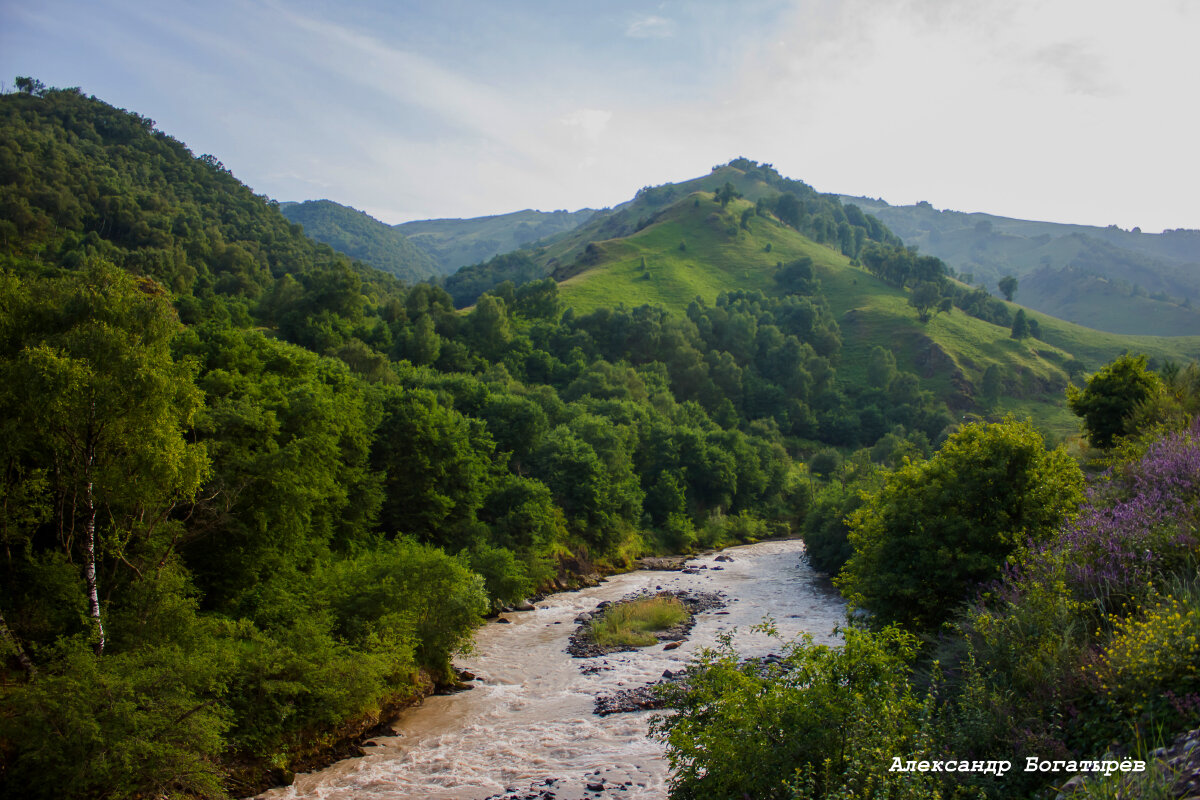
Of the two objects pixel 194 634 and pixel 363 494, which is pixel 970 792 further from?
pixel 363 494

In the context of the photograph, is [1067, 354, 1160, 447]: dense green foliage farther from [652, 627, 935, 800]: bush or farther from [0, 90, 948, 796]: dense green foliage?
[0, 90, 948, 796]: dense green foliage

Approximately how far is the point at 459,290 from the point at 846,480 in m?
123

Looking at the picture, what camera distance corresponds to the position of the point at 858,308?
442 ft

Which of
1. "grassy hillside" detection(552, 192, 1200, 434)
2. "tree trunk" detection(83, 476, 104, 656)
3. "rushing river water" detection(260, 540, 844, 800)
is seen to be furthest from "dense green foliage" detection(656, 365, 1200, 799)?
"grassy hillside" detection(552, 192, 1200, 434)

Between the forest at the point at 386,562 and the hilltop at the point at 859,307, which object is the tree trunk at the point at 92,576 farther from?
the hilltop at the point at 859,307

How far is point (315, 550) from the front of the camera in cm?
2883

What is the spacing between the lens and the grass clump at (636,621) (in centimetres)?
3188

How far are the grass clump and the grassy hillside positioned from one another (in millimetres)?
80408

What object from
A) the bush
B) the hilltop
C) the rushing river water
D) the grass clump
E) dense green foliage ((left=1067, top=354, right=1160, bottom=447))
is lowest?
the grass clump

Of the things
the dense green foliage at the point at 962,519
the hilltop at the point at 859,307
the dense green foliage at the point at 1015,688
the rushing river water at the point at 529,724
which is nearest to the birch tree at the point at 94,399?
the rushing river water at the point at 529,724

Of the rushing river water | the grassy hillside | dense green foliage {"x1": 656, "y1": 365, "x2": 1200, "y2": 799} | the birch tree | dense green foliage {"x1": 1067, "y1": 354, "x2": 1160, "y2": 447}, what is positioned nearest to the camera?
dense green foliage {"x1": 656, "y1": 365, "x2": 1200, "y2": 799}

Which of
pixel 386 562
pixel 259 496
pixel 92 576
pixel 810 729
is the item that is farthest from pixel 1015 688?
pixel 259 496

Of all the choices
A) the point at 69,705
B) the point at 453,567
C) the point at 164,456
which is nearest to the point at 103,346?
the point at 164,456

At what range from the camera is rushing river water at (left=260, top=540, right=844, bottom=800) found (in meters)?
18.3
